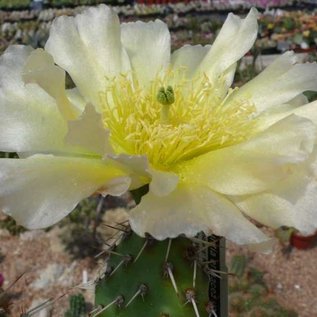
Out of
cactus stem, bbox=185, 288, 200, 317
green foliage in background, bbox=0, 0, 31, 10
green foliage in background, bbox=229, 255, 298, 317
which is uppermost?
cactus stem, bbox=185, 288, 200, 317

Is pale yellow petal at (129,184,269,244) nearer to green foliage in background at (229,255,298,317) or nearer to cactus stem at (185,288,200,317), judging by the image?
cactus stem at (185,288,200,317)

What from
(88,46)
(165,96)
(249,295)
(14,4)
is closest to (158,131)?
(165,96)

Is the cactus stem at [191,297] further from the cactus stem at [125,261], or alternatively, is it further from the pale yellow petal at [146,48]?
the pale yellow petal at [146,48]

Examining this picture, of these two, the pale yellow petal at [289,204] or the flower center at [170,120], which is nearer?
the pale yellow petal at [289,204]

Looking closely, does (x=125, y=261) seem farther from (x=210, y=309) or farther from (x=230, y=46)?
(x=230, y=46)

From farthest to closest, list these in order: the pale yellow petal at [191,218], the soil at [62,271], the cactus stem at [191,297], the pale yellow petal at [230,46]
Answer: the soil at [62,271]
the pale yellow petal at [230,46]
the cactus stem at [191,297]
the pale yellow petal at [191,218]

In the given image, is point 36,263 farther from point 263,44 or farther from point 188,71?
point 263,44

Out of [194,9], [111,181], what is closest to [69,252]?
[111,181]

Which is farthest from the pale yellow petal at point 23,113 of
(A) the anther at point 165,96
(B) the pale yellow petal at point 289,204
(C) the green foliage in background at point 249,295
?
(C) the green foliage in background at point 249,295

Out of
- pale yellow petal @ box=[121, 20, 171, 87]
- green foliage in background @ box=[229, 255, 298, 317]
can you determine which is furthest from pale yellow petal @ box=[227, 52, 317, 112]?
green foliage in background @ box=[229, 255, 298, 317]
